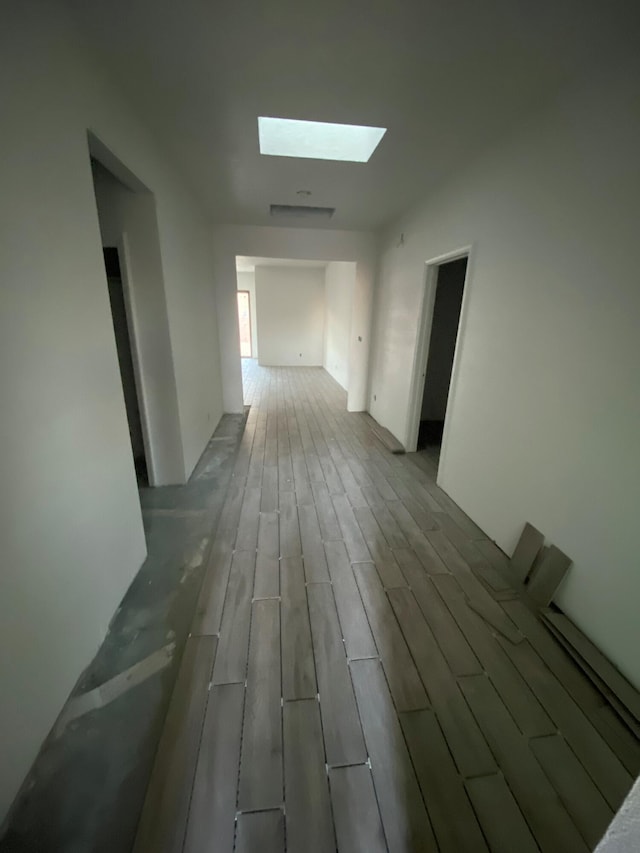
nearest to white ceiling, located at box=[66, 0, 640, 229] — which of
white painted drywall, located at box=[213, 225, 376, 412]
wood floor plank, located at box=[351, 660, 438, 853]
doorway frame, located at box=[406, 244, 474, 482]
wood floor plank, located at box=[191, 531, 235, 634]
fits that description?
doorway frame, located at box=[406, 244, 474, 482]

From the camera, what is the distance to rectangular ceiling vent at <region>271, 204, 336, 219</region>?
3693mm

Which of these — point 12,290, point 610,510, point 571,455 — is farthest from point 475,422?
point 12,290

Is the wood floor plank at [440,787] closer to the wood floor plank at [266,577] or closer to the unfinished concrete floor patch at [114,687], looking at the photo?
the wood floor plank at [266,577]

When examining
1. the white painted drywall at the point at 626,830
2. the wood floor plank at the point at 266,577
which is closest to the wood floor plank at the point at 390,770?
the wood floor plank at the point at 266,577

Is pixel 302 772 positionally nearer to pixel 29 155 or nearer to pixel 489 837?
pixel 489 837

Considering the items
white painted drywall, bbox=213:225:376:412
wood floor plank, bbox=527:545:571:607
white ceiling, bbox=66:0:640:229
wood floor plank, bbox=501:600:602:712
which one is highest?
white ceiling, bbox=66:0:640:229

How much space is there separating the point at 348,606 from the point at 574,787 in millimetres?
992

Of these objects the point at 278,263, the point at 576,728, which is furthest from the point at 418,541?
the point at 278,263

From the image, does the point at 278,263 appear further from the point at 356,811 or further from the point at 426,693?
the point at 356,811

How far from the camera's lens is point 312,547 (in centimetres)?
220

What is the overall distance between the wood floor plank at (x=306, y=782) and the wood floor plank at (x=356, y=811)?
0.09ft

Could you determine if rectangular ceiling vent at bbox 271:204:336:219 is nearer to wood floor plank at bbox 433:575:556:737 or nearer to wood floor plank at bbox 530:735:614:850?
wood floor plank at bbox 433:575:556:737

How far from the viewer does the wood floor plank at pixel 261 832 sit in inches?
37.4

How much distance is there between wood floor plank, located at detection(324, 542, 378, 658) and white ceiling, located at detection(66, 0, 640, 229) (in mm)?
2604
